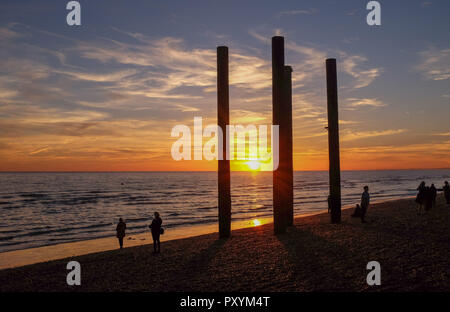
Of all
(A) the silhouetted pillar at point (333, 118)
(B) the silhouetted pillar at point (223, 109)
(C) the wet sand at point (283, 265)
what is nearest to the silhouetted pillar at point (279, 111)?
(B) the silhouetted pillar at point (223, 109)

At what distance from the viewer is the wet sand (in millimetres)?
7855

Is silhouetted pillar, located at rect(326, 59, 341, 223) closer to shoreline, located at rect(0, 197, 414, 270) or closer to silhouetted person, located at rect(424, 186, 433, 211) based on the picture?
silhouetted person, located at rect(424, 186, 433, 211)

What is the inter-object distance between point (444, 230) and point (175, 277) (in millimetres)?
8864

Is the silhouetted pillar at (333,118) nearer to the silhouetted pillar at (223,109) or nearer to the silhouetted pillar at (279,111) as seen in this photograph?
the silhouetted pillar at (279,111)

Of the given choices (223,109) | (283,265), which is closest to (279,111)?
(223,109)

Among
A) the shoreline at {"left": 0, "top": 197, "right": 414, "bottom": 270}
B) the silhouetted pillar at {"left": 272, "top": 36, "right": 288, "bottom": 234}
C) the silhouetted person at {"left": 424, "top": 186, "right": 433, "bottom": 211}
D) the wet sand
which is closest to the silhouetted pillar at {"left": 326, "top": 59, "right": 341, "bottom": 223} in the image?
the silhouetted pillar at {"left": 272, "top": 36, "right": 288, "bottom": 234}

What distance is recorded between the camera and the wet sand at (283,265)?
786cm

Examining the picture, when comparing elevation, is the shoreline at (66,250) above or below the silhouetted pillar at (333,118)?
below

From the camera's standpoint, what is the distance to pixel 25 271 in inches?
476
